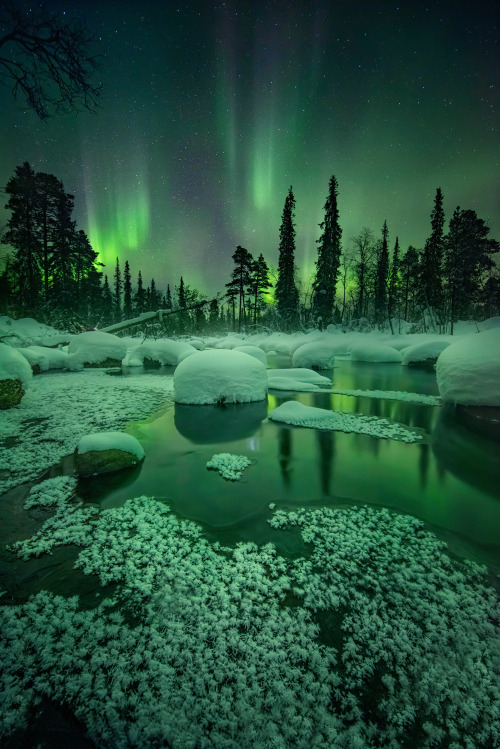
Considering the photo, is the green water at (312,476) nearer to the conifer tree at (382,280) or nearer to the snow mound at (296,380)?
the snow mound at (296,380)

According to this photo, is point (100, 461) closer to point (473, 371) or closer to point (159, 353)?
point (473, 371)

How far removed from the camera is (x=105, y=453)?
4.58 meters

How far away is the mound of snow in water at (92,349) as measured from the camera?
16.5 metres

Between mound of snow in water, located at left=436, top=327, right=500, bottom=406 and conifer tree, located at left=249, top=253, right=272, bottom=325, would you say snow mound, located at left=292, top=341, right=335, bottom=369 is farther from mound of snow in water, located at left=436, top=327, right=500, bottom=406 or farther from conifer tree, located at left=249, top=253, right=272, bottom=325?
conifer tree, located at left=249, top=253, right=272, bottom=325

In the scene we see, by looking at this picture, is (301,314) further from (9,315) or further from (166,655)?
(166,655)

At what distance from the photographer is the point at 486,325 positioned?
86.7ft

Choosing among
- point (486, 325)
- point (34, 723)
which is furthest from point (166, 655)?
point (486, 325)

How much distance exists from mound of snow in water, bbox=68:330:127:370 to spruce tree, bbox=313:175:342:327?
1007 inches

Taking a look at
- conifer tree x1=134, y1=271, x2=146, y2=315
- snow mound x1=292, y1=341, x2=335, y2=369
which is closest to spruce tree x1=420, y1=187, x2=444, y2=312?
snow mound x1=292, y1=341, x2=335, y2=369

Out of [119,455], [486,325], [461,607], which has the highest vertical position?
[486,325]

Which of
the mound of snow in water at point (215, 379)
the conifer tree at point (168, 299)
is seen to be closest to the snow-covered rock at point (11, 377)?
the mound of snow in water at point (215, 379)

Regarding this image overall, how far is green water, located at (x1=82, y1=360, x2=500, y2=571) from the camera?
352 cm

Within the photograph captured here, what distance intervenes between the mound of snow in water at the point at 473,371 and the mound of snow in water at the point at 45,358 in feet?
58.4

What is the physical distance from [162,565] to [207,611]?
0.68 m
